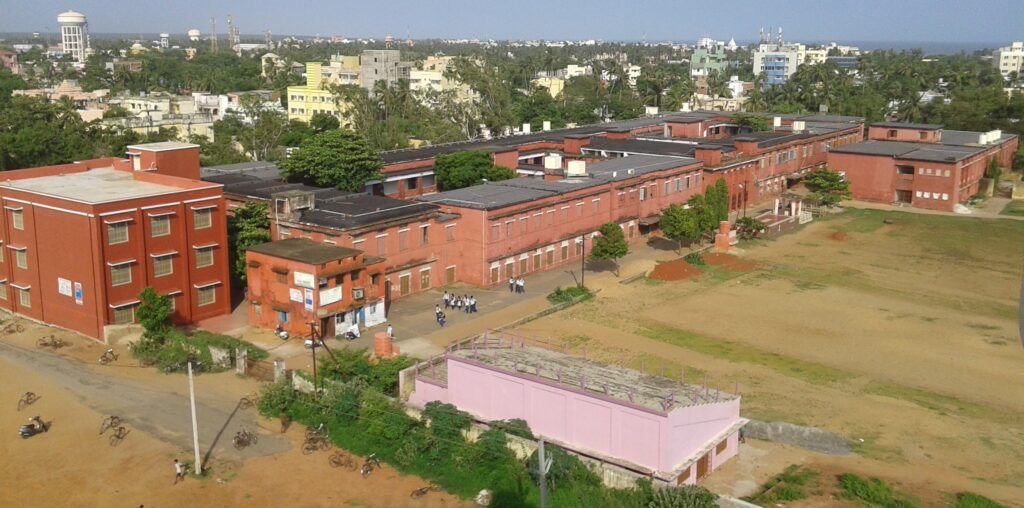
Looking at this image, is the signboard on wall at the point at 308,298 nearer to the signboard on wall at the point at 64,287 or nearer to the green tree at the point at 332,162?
the signboard on wall at the point at 64,287

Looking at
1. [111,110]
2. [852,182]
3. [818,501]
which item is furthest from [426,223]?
[111,110]

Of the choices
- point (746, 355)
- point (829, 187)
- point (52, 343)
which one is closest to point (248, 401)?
point (52, 343)

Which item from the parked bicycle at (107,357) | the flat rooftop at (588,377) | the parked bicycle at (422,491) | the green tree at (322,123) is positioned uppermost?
the green tree at (322,123)

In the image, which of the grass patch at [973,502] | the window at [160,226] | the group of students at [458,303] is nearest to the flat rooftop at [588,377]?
the grass patch at [973,502]

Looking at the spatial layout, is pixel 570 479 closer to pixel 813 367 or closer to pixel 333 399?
pixel 333 399

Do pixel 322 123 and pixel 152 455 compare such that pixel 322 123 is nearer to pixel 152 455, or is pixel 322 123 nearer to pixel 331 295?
pixel 331 295

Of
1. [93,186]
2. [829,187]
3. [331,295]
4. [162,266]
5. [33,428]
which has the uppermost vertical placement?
[93,186]
